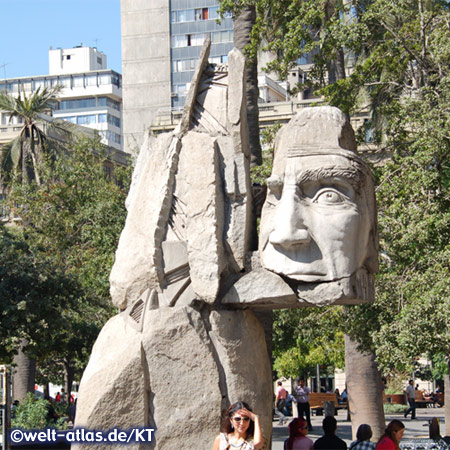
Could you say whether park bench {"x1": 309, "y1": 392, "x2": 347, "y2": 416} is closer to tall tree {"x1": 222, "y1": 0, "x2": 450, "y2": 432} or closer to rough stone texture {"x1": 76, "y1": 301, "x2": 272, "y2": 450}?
tall tree {"x1": 222, "y1": 0, "x2": 450, "y2": 432}

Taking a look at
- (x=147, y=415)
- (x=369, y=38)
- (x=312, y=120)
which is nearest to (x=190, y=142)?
(x=312, y=120)

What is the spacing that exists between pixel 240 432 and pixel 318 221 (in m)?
2.37

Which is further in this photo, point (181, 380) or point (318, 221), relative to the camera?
point (181, 380)

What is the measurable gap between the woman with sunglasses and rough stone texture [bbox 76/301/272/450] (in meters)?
1.22

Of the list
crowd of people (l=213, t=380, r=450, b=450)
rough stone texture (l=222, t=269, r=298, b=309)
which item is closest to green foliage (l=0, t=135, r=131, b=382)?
crowd of people (l=213, t=380, r=450, b=450)

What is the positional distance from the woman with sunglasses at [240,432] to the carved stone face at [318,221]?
1.76 meters

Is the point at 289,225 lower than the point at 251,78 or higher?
lower

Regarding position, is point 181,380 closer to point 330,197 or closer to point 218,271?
point 218,271

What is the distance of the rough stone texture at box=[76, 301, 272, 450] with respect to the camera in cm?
967

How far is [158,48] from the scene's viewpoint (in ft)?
258

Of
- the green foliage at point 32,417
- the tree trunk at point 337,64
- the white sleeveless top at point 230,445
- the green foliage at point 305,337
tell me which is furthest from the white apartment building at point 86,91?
the white sleeveless top at point 230,445

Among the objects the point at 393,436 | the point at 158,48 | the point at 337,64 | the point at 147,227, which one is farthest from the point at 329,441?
the point at 158,48

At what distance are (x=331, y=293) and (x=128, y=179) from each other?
53.0 feet

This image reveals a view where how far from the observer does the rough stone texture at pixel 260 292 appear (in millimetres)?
9719
